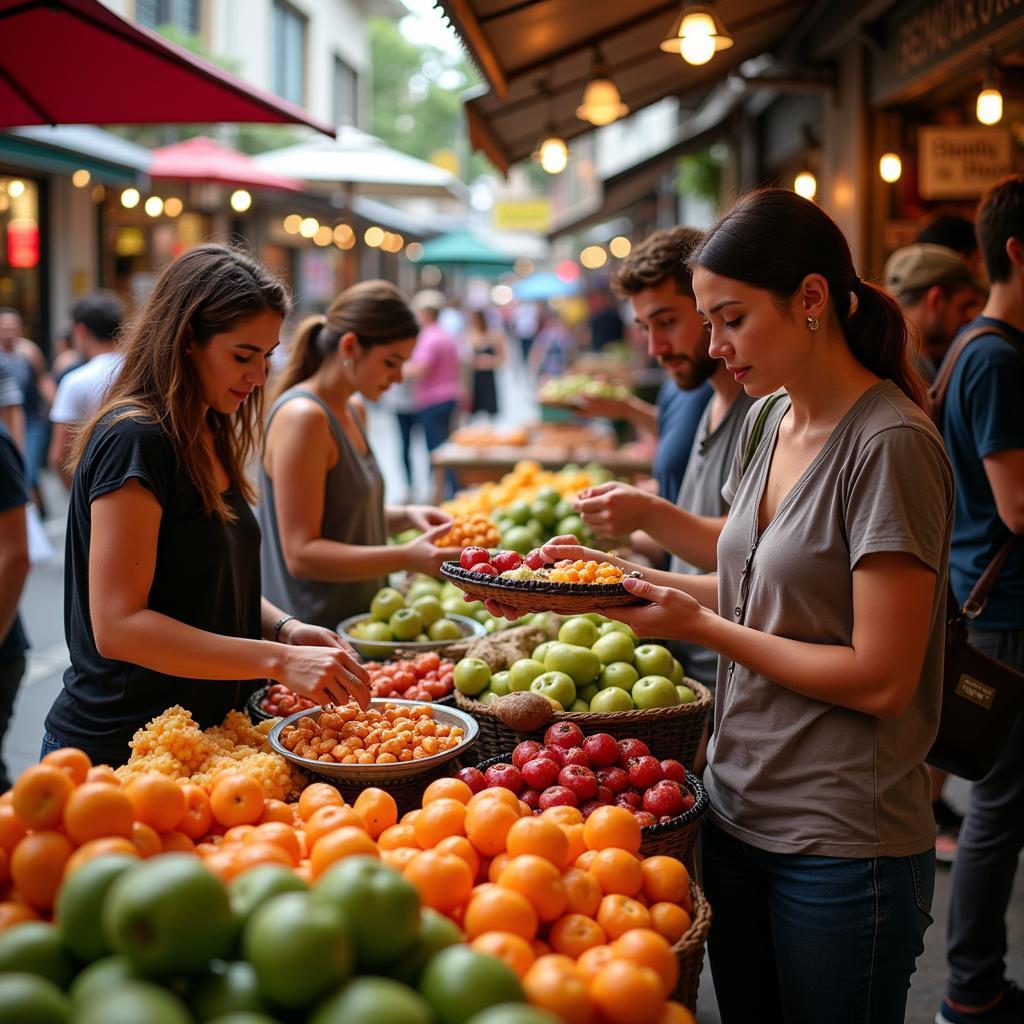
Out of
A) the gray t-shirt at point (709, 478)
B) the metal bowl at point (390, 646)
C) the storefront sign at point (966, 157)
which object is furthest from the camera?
the storefront sign at point (966, 157)

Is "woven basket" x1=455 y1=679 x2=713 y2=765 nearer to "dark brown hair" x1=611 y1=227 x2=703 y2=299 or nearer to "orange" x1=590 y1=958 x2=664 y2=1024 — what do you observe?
"orange" x1=590 y1=958 x2=664 y2=1024

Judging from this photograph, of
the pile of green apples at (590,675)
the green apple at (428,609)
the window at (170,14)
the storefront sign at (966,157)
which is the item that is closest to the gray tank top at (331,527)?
the green apple at (428,609)

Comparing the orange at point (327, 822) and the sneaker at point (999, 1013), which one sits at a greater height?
the orange at point (327, 822)

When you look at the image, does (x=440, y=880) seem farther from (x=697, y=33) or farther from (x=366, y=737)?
(x=697, y=33)

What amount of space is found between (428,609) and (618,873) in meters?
2.05

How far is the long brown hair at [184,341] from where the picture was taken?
105 inches

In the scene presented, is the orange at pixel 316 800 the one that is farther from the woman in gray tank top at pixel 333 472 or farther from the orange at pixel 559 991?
the woman in gray tank top at pixel 333 472

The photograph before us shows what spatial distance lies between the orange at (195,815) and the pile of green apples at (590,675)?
1109 millimetres

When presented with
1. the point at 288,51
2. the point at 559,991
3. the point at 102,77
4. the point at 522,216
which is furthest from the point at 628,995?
the point at 522,216

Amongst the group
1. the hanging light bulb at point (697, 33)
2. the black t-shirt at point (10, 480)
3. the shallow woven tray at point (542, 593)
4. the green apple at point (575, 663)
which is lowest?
the green apple at point (575, 663)

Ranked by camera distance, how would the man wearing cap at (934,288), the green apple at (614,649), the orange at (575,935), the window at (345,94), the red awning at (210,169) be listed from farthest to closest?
the window at (345,94)
the red awning at (210,169)
the man wearing cap at (934,288)
the green apple at (614,649)
the orange at (575,935)

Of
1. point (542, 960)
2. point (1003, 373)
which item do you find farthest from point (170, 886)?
point (1003, 373)

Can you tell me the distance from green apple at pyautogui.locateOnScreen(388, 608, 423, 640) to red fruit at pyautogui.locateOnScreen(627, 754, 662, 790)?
140 cm

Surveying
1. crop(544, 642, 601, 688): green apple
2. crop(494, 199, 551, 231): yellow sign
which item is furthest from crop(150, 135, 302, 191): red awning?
crop(494, 199, 551, 231): yellow sign
